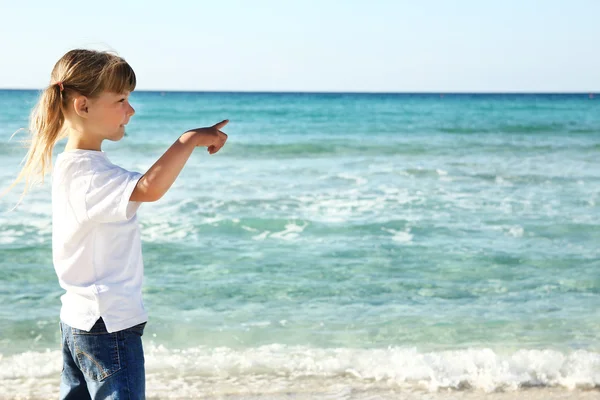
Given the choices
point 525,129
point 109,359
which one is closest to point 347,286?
point 109,359

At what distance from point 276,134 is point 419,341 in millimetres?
19189

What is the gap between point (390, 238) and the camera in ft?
25.6

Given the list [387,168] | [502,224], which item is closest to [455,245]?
[502,224]

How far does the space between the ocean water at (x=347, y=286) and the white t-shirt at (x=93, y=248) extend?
6.24ft

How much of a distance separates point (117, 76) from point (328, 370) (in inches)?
102

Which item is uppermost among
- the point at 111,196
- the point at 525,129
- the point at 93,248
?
the point at 525,129

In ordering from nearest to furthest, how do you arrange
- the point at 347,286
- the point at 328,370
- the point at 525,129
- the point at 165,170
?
the point at 165,170 → the point at 328,370 → the point at 347,286 → the point at 525,129

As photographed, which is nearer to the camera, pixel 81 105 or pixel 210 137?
pixel 210 137

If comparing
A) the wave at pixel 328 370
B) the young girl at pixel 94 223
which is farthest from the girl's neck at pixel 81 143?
the wave at pixel 328 370

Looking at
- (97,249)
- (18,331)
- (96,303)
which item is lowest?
(18,331)

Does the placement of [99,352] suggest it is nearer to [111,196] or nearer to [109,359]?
[109,359]

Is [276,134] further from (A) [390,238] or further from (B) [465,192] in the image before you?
(A) [390,238]

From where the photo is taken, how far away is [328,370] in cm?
422

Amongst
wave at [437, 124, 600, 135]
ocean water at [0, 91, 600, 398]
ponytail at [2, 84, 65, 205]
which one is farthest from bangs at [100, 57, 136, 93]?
wave at [437, 124, 600, 135]
